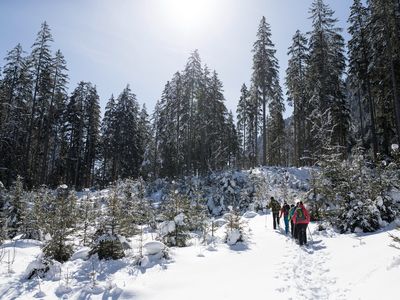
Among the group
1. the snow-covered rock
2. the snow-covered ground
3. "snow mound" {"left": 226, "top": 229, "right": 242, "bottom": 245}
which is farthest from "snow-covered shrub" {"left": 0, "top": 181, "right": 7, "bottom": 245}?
"snow mound" {"left": 226, "top": 229, "right": 242, "bottom": 245}

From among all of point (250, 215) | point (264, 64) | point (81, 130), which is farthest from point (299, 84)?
point (81, 130)

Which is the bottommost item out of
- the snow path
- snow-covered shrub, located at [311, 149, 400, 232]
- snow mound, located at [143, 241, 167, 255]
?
the snow path

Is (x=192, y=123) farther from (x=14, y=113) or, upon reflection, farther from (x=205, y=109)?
(x=14, y=113)

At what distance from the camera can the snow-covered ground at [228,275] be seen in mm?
6871

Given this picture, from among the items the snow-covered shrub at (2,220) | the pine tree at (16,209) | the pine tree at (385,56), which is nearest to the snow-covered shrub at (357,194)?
the pine tree at (385,56)

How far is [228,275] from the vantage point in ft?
27.9

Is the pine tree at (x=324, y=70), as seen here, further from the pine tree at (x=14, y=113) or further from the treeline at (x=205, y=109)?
the pine tree at (x=14, y=113)

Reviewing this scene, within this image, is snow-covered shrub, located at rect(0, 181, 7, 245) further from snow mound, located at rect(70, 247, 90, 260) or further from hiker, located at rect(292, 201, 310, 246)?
hiker, located at rect(292, 201, 310, 246)

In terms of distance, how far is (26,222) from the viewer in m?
12.3

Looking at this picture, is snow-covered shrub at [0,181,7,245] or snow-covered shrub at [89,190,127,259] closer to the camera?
snow-covered shrub at [89,190,127,259]

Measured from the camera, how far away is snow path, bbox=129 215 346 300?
A: 23.0 feet

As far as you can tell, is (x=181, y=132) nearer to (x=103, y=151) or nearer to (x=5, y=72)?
(x=103, y=151)

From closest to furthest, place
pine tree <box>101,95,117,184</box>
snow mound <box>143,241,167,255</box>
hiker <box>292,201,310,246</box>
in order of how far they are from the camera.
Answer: snow mound <box>143,241,167,255</box> → hiker <box>292,201,310,246</box> → pine tree <box>101,95,117,184</box>

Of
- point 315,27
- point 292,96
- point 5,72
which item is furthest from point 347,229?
point 5,72
